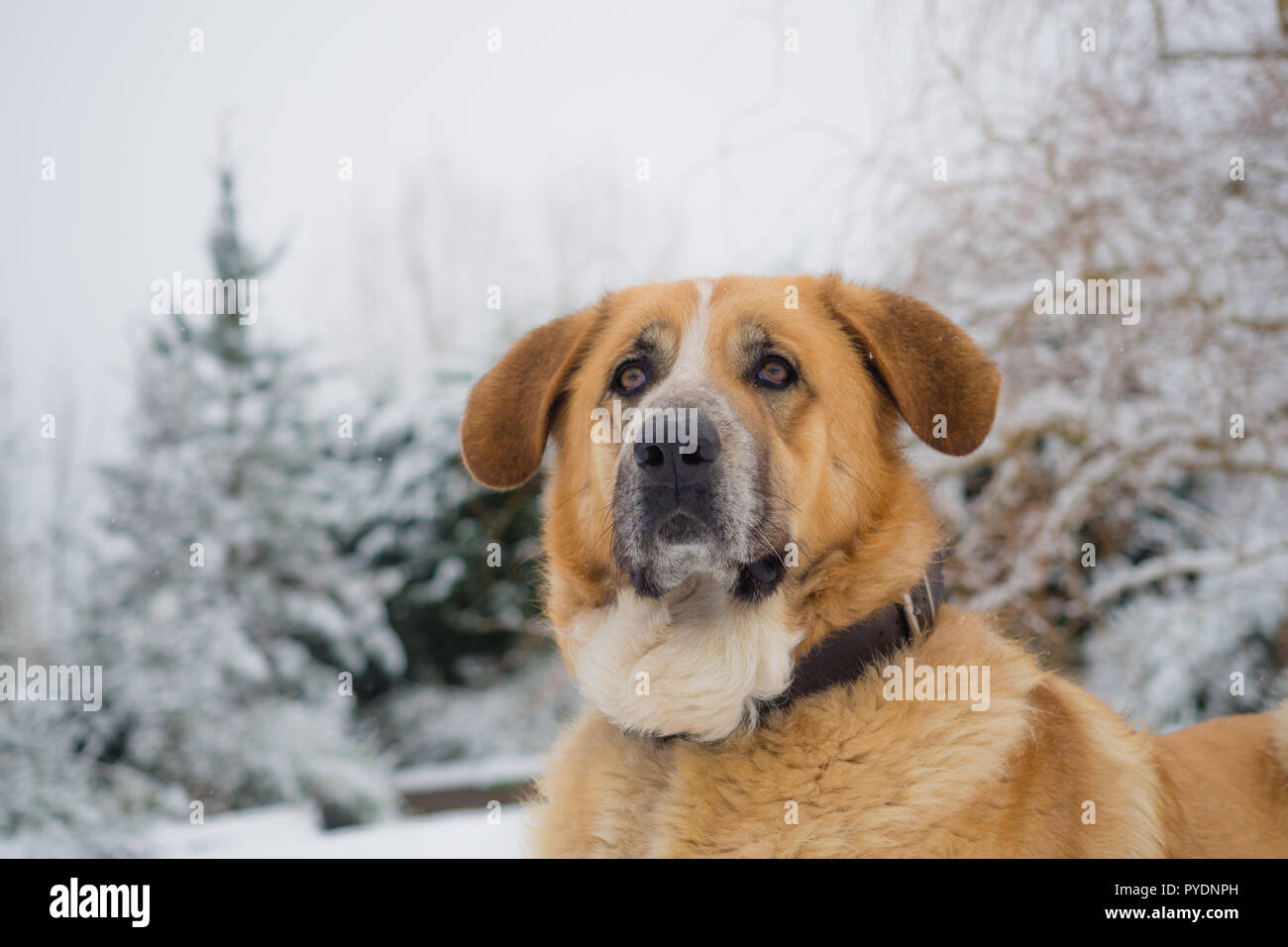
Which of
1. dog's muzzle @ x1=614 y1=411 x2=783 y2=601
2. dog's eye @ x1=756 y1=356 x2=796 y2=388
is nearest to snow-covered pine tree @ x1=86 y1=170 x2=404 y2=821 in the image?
dog's muzzle @ x1=614 y1=411 x2=783 y2=601

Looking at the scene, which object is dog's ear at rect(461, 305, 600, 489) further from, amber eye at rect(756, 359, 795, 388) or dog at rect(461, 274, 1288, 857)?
amber eye at rect(756, 359, 795, 388)

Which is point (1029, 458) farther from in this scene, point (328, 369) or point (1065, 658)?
point (328, 369)

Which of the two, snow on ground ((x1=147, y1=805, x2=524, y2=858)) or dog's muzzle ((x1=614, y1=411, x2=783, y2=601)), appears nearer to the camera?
dog's muzzle ((x1=614, y1=411, x2=783, y2=601))

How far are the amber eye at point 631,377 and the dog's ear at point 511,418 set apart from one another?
0.64ft

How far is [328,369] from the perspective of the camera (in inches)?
329

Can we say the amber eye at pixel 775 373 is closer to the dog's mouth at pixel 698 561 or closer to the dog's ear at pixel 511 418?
the dog's mouth at pixel 698 561

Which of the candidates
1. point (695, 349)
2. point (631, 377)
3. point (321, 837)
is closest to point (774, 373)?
point (695, 349)

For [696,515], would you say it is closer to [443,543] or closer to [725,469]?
[725,469]

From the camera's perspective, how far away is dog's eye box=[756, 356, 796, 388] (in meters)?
2.59

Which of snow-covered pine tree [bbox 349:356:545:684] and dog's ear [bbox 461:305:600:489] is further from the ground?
dog's ear [bbox 461:305:600:489]

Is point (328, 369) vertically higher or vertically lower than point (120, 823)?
higher

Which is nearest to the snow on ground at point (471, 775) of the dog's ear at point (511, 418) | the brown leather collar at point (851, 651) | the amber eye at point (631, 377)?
the dog's ear at point (511, 418)
